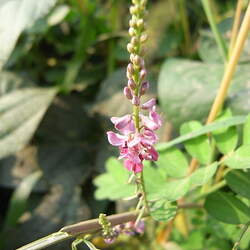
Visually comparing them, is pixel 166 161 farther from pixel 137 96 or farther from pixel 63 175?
pixel 63 175

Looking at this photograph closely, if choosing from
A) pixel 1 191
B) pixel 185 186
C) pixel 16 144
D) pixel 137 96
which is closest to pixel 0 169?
pixel 1 191

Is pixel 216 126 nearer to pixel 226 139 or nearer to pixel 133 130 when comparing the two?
pixel 226 139

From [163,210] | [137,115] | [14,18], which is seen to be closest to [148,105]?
[137,115]

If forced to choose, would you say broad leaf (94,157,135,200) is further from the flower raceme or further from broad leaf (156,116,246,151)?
the flower raceme

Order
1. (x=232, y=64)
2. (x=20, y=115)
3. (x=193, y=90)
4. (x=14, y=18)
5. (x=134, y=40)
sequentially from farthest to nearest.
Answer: (x=20, y=115), (x=14, y=18), (x=193, y=90), (x=232, y=64), (x=134, y=40)

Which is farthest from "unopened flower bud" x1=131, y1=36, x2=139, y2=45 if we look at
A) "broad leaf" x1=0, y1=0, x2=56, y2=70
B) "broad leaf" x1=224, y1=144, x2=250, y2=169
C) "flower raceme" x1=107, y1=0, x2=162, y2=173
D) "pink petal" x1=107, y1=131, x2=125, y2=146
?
"broad leaf" x1=0, y1=0, x2=56, y2=70

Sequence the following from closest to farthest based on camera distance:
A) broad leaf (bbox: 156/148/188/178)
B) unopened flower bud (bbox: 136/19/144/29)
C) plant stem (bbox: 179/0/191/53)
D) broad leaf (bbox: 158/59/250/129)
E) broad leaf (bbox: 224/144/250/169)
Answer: unopened flower bud (bbox: 136/19/144/29) < broad leaf (bbox: 224/144/250/169) < broad leaf (bbox: 156/148/188/178) < broad leaf (bbox: 158/59/250/129) < plant stem (bbox: 179/0/191/53)
